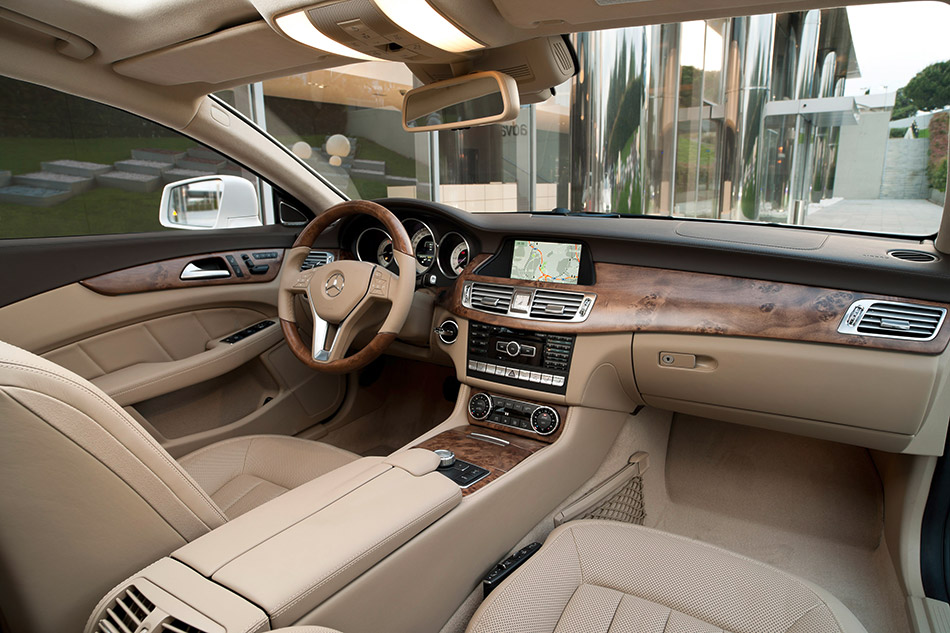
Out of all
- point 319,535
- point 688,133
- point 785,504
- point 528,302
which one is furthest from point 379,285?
point 688,133

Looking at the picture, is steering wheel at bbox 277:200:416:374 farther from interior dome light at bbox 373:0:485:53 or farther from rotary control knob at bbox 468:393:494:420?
interior dome light at bbox 373:0:485:53

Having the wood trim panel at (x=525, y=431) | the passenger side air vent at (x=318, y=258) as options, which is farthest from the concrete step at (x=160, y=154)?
the wood trim panel at (x=525, y=431)

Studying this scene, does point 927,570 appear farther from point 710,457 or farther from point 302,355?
point 302,355

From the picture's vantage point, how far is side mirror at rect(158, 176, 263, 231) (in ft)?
8.54

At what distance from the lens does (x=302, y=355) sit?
196 cm

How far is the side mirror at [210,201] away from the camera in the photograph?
2602mm

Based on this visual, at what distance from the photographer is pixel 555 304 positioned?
6.19ft

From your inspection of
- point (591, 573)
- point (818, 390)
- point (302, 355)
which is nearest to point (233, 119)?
point (302, 355)

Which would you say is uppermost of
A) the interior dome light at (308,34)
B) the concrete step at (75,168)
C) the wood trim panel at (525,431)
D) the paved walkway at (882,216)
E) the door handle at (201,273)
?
the interior dome light at (308,34)

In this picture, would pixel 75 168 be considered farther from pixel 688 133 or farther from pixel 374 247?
pixel 688 133

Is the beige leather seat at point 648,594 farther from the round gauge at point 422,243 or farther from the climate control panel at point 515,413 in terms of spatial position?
the round gauge at point 422,243

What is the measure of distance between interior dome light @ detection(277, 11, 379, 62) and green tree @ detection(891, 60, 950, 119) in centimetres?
169

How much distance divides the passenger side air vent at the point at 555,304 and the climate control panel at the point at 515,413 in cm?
29

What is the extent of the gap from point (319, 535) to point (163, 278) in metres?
1.64
